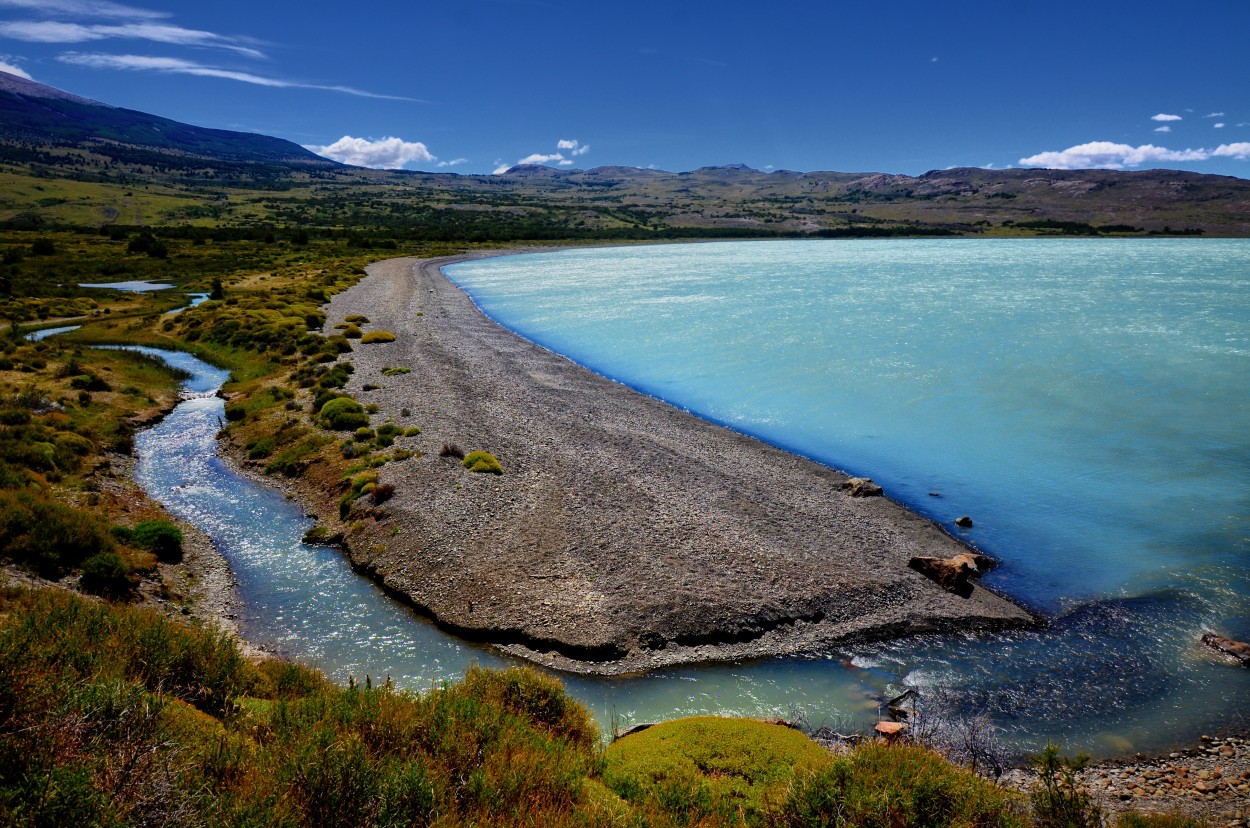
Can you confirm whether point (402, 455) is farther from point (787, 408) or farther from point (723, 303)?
point (723, 303)

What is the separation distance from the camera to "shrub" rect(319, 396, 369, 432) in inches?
1115

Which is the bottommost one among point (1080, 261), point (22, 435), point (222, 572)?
point (222, 572)

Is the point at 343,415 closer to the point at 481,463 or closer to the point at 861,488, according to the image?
the point at 481,463

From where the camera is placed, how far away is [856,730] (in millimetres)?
12023

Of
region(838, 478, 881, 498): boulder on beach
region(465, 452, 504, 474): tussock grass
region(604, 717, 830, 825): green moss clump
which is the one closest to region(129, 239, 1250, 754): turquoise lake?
region(838, 478, 881, 498): boulder on beach

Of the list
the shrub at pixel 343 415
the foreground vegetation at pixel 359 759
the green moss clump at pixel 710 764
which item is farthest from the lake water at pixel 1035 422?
the shrub at pixel 343 415

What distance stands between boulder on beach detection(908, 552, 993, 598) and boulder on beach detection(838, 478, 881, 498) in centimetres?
512

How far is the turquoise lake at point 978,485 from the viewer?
13.3 meters

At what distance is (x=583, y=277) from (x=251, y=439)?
80754mm

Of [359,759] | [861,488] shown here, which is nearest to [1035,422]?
[861,488]

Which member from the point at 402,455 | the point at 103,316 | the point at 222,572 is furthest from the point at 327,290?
the point at 222,572

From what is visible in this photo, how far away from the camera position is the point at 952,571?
17.1m

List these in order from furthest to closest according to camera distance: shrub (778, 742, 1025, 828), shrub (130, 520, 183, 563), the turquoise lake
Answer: shrub (130, 520, 183, 563), the turquoise lake, shrub (778, 742, 1025, 828)

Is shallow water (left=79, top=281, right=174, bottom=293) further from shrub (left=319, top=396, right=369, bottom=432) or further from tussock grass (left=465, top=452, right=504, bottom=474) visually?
tussock grass (left=465, top=452, right=504, bottom=474)
